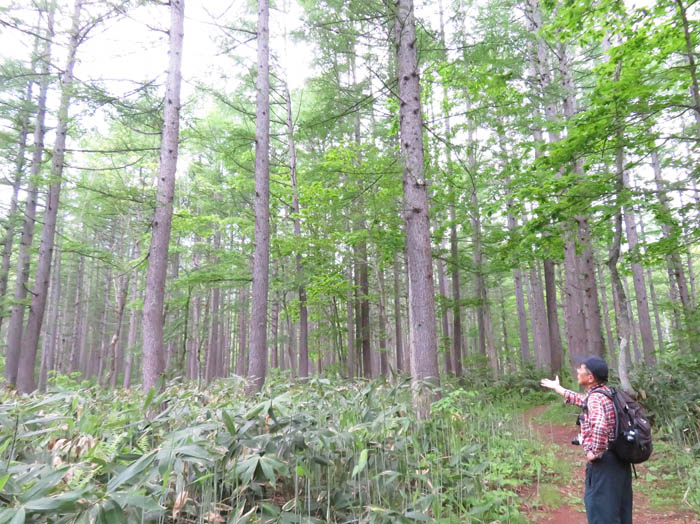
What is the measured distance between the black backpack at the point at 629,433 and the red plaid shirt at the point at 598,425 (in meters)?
0.04

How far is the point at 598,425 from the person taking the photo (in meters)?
2.94

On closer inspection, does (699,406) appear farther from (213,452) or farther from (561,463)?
(213,452)

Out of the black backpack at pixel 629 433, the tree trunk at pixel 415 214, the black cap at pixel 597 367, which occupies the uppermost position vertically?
the tree trunk at pixel 415 214

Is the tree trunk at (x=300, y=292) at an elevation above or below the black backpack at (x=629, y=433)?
above

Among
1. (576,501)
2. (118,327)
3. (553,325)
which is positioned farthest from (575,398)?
(118,327)

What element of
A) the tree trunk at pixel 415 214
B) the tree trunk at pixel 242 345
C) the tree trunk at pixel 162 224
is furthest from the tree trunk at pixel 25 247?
the tree trunk at pixel 415 214

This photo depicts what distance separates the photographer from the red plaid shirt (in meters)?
2.91

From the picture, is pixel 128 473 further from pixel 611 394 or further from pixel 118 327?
pixel 118 327

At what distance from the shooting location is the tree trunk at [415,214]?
5914mm

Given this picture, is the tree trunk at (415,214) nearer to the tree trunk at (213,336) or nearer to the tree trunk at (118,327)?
the tree trunk at (118,327)

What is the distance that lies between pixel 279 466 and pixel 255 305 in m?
6.72

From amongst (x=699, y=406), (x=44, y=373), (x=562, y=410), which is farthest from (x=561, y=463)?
(x=44, y=373)

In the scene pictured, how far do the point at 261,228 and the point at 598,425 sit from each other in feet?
25.5

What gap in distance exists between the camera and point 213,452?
2.64 metres
